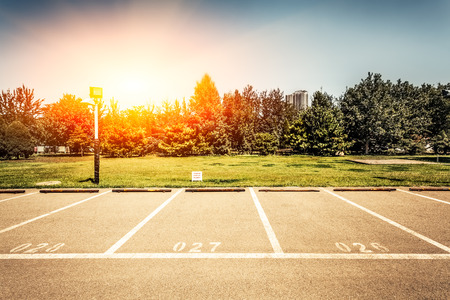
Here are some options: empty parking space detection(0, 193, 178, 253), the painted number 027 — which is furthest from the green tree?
the painted number 027

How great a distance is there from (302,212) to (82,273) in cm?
517

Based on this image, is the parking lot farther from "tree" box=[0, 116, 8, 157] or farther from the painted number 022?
"tree" box=[0, 116, 8, 157]

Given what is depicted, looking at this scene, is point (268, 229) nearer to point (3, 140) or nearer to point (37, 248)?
point (37, 248)

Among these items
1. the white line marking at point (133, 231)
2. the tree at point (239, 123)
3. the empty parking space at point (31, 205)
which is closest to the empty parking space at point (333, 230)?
the white line marking at point (133, 231)

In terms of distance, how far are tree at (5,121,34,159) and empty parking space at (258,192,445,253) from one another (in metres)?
32.2

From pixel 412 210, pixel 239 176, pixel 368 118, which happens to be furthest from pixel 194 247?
pixel 368 118

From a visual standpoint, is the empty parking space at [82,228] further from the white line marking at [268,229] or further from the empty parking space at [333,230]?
the empty parking space at [333,230]

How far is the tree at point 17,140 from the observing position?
86.2 feet

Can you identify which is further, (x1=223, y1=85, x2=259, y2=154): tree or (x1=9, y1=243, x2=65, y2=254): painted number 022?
(x1=223, y1=85, x2=259, y2=154): tree

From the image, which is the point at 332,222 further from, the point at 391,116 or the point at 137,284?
the point at 391,116

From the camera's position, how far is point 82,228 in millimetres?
5176

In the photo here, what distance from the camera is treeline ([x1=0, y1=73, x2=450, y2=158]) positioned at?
32.1 metres

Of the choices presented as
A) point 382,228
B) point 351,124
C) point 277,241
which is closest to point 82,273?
point 277,241

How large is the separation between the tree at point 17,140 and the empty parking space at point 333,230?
32.2 metres
